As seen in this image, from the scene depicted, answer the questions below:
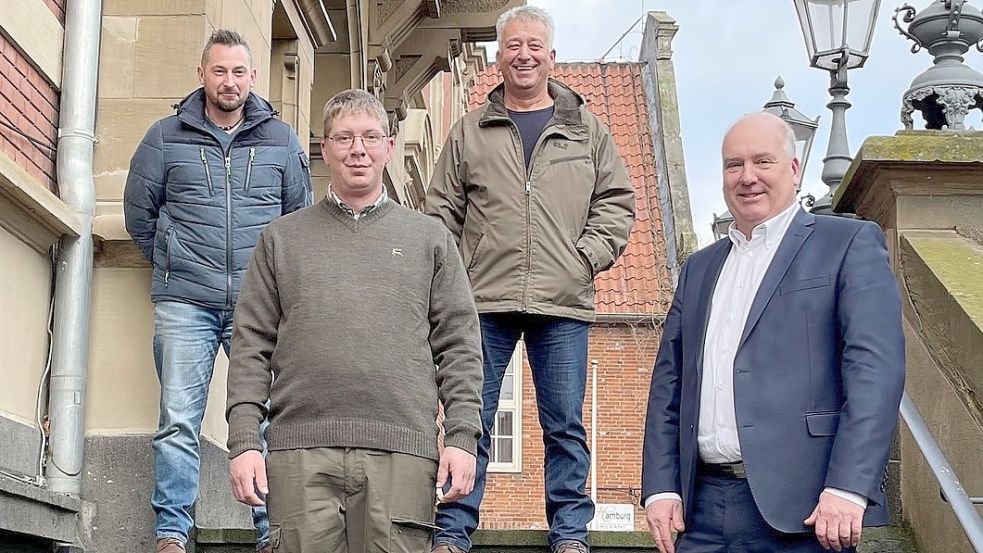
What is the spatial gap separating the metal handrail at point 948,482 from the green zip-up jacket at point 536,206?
164cm

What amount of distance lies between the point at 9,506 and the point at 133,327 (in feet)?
5.12

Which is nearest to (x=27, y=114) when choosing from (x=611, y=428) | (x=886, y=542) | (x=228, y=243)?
(x=228, y=243)

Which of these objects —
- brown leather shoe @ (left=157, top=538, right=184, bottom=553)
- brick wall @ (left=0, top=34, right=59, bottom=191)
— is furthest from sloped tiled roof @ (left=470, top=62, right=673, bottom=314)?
brown leather shoe @ (left=157, top=538, right=184, bottom=553)

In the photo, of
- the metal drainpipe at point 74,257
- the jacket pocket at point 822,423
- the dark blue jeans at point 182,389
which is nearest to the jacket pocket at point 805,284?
the jacket pocket at point 822,423

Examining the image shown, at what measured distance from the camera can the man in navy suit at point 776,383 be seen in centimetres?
422

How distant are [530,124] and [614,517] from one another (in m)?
18.7

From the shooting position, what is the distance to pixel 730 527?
4410 mm

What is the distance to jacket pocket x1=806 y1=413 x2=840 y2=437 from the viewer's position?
4.34 metres

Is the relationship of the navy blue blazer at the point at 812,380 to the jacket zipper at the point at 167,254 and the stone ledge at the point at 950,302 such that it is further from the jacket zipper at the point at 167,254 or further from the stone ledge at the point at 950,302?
the jacket zipper at the point at 167,254

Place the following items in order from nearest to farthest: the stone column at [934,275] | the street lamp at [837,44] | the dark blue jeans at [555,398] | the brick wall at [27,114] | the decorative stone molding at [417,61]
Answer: the stone column at [934,275], the dark blue jeans at [555,398], the brick wall at [27,114], the street lamp at [837,44], the decorative stone molding at [417,61]

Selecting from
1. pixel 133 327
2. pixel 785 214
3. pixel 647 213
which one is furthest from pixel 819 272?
pixel 647 213

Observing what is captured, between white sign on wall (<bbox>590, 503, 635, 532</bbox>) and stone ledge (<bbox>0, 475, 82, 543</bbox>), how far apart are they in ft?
57.0

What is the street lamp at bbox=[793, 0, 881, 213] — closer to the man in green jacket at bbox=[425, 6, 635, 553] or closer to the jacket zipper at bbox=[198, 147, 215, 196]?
the man in green jacket at bbox=[425, 6, 635, 553]

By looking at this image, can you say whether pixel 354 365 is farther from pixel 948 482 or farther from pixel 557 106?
pixel 557 106
